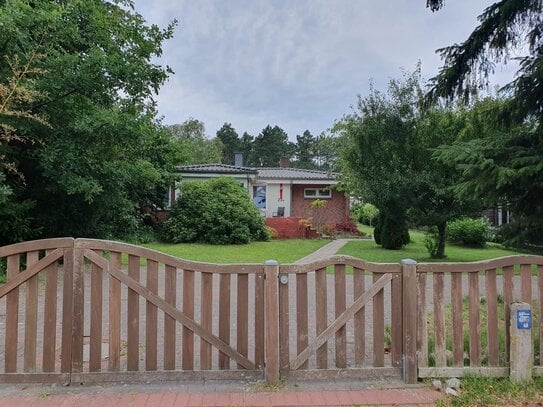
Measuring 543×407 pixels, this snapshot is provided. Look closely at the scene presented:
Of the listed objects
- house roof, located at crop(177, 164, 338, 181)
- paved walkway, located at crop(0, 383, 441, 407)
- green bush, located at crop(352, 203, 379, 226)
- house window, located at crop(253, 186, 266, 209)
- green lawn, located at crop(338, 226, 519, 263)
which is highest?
house roof, located at crop(177, 164, 338, 181)

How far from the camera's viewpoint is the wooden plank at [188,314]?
11.6 feet

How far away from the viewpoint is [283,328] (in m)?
3.55

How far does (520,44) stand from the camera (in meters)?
5.16

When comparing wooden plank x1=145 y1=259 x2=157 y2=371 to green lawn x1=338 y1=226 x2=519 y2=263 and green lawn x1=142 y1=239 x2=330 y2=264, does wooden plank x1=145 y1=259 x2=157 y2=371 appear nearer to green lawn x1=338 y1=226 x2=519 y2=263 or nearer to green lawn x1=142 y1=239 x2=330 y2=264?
green lawn x1=142 y1=239 x2=330 y2=264

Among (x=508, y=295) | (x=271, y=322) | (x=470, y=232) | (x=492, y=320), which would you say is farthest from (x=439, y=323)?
(x=470, y=232)

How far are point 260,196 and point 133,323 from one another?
2275 cm

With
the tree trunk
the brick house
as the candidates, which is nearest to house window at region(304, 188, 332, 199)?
the brick house

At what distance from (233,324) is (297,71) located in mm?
14939

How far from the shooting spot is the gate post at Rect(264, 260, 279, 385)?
11.4 feet

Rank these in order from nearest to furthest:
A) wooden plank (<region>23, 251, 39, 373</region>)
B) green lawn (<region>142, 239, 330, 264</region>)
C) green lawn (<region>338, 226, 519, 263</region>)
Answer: wooden plank (<region>23, 251, 39, 373</region>), green lawn (<region>142, 239, 330, 264</region>), green lawn (<region>338, 226, 519, 263</region>)

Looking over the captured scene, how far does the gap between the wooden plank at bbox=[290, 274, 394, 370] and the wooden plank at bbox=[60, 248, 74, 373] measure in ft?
6.34

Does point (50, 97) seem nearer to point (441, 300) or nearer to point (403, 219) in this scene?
point (441, 300)

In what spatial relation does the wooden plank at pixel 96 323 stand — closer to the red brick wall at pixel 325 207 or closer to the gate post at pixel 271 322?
the gate post at pixel 271 322

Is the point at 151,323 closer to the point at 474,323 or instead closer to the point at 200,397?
the point at 200,397
